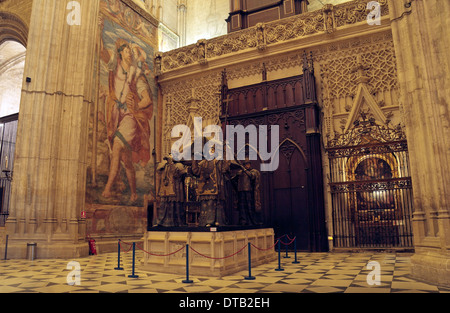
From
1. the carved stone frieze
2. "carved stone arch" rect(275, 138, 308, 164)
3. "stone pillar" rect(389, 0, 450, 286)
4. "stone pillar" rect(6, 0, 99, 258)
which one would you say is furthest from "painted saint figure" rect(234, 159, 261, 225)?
the carved stone frieze

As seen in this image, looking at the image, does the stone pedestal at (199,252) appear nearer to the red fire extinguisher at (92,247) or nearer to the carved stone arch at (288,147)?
the red fire extinguisher at (92,247)

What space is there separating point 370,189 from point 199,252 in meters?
6.16

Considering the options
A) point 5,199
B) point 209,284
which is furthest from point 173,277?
point 5,199

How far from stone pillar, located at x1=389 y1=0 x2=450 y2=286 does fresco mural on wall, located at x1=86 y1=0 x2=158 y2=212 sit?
939cm

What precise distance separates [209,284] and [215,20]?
14.8 meters

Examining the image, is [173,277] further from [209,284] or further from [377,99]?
[377,99]

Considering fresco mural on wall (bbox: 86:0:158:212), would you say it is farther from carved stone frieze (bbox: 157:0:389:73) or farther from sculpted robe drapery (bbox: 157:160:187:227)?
sculpted robe drapery (bbox: 157:160:187:227)

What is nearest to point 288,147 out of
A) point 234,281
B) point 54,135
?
point 234,281

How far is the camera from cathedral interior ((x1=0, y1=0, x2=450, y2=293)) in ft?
19.7

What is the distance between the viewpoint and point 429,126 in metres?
5.78

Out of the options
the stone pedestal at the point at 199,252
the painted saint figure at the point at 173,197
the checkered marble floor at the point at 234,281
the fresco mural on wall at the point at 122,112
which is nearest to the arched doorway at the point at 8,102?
the fresco mural on wall at the point at 122,112

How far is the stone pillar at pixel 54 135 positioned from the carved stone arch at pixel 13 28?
2.99 meters

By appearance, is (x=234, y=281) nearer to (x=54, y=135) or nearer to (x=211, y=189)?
(x=211, y=189)

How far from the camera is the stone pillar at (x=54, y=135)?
9.34 m
